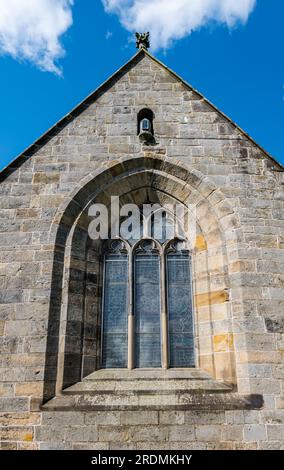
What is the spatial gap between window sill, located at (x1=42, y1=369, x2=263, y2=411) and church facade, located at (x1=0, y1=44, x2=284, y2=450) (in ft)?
0.06

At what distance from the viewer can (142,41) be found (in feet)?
26.4

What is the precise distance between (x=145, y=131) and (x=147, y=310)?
2.91 meters

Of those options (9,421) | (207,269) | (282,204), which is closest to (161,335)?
(207,269)

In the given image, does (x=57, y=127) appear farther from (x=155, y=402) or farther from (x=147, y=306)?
(x=155, y=402)

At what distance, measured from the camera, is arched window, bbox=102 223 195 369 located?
5445 mm

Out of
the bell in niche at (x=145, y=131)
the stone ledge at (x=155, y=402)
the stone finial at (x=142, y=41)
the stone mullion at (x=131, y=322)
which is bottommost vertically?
the stone ledge at (x=155, y=402)

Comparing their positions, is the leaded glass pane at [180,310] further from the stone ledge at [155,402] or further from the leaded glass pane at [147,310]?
the stone ledge at [155,402]

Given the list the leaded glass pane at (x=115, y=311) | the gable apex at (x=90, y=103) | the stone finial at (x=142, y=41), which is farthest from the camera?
the stone finial at (x=142, y=41)

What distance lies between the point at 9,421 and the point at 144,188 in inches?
153

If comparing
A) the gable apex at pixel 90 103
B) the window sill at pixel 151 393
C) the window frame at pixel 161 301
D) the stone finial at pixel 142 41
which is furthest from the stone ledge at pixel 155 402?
the stone finial at pixel 142 41

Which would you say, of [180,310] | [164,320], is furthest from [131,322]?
[180,310]

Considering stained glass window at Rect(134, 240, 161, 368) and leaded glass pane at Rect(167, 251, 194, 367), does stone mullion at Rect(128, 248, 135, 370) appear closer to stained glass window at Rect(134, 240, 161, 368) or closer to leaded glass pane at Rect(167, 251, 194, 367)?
stained glass window at Rect(134, 240, 161, 368)

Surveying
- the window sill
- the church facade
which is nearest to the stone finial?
the church facade

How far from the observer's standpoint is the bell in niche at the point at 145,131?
21.3ft
